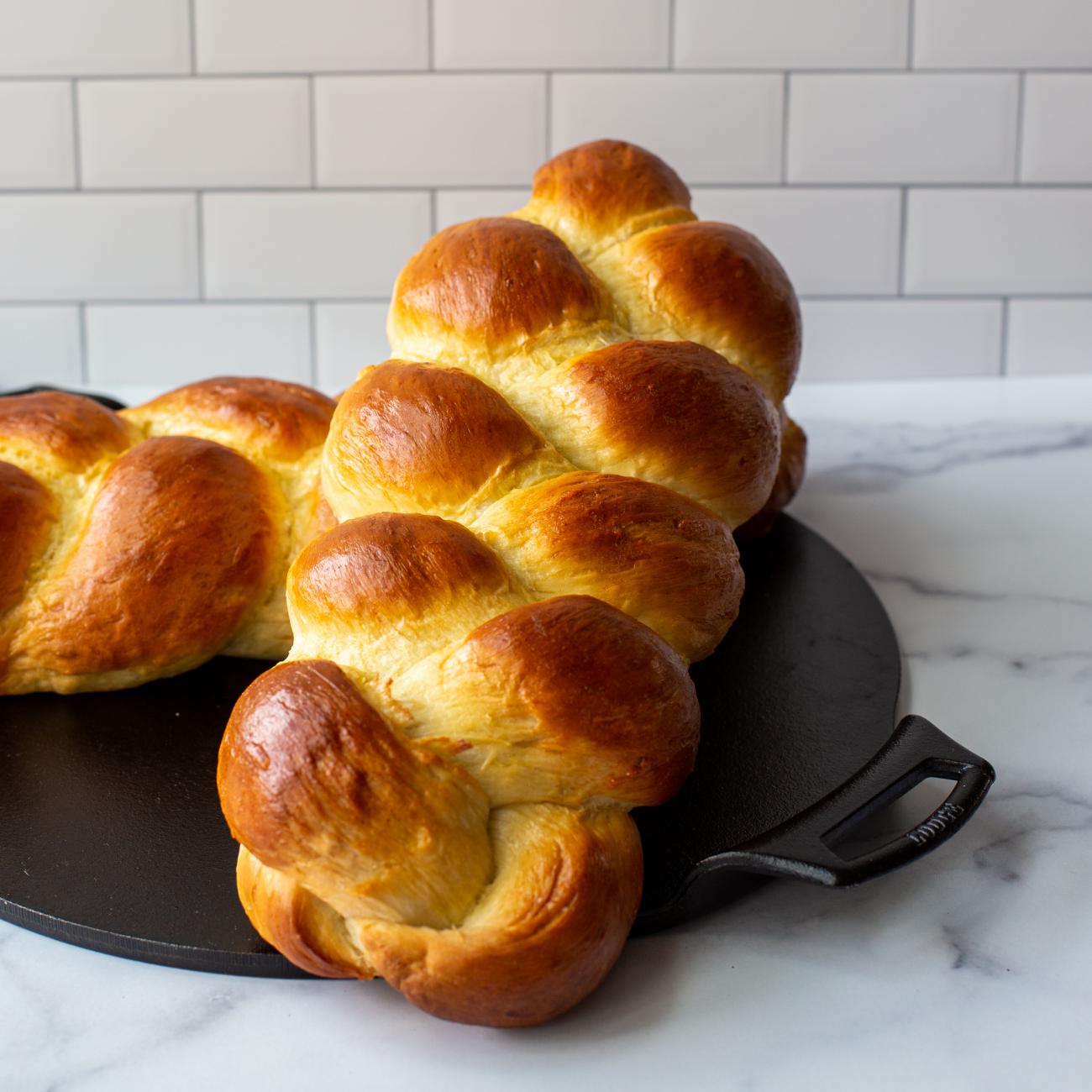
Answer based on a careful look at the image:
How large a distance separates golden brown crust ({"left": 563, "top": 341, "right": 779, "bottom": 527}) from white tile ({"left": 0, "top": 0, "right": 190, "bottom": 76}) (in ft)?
3.51

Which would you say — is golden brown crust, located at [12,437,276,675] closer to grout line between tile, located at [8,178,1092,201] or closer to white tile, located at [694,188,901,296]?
grout line between tile, located at [8,178,1092,201]

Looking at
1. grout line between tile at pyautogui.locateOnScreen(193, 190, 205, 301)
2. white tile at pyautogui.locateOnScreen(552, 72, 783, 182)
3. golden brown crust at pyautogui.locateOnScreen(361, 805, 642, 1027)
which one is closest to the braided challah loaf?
golden brown crust at pyautogui.locateOnScreen(361, 805, 642, 1027)

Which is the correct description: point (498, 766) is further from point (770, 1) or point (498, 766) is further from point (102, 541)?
point (770, 1)

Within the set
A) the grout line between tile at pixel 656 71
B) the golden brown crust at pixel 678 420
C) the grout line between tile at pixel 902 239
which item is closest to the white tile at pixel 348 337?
the grout line between tile at pixel 656 71

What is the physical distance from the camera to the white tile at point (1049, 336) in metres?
1.68

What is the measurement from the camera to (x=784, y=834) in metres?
0.59

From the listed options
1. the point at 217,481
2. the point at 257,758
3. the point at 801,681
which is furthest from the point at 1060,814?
the point at 217,481

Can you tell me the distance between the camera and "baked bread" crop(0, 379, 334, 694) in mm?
846

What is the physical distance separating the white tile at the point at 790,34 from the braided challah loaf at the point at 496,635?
0.83 meters

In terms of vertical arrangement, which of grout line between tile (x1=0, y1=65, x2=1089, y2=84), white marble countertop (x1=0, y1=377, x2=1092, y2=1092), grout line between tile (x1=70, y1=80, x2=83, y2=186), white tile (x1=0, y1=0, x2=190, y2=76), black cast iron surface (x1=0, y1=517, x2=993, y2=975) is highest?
white tile (x1=0, y1=0, x2=190, y2=76)

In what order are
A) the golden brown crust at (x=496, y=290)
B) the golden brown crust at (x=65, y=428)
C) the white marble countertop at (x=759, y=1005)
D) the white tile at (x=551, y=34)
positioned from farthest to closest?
the white tile at (x=551, y=34)
the golden brown crust at (x=65, y=428)
the golden brown crust at (x=496, y=290)
the white marble countertop at (x=759, y=1005)

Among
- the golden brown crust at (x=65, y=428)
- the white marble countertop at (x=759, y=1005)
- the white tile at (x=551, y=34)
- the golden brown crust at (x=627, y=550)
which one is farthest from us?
the white tile at (x=551, y=34)

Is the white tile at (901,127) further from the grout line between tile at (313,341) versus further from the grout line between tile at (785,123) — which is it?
the grout line between tile at (313,341)

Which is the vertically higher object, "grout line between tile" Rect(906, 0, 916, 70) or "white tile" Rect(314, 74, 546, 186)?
"grout line between tile" Rect(906, 0, 916, 70)
